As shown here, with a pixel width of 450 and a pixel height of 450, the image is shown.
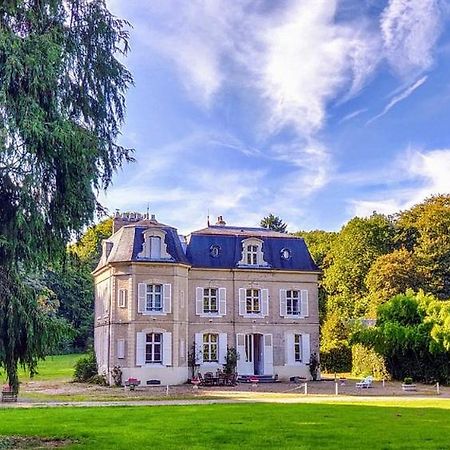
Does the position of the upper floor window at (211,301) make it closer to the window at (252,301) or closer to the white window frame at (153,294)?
the window at (252,301)

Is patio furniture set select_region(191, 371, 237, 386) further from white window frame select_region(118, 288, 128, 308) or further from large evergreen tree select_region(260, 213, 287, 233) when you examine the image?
large evergreen tree select_region(260, 213, 287, 233)

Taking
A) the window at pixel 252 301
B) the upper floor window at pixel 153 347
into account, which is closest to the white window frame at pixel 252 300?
the window at pixel 252 301

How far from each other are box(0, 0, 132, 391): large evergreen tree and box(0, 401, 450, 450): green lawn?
2.03 metres

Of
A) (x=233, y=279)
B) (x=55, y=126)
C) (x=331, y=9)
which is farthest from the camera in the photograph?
(x=233, y=279)

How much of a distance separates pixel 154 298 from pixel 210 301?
127 inches

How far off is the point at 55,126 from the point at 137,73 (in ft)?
9.10

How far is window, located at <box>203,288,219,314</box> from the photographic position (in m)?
29.7

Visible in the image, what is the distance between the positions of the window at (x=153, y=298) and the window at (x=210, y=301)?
2751mm

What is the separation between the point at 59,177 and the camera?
9211mm

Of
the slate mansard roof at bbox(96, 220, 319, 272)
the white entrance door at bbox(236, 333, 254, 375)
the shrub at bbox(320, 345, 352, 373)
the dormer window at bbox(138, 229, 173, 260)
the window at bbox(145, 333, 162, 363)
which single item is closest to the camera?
the window at bbox(145, 333, 162, 363)

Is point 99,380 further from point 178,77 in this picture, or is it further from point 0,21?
point 0,21

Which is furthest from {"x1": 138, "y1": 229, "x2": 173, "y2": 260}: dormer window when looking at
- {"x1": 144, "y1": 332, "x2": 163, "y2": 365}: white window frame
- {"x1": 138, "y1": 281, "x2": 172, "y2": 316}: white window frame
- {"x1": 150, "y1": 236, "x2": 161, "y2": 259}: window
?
{"x1": 144, "y1": 332, "x2": 163, "y2": 365}: white window frame

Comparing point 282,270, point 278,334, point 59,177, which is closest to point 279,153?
point 282,270

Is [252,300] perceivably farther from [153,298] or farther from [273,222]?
[273,222]
